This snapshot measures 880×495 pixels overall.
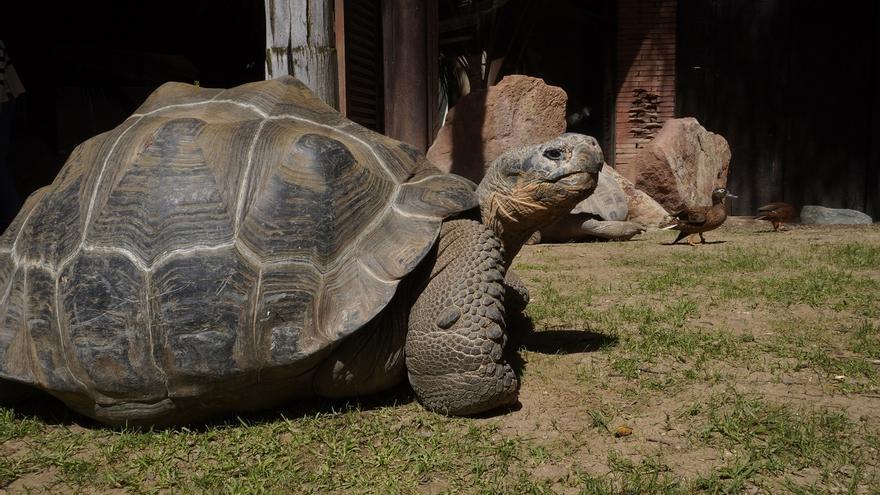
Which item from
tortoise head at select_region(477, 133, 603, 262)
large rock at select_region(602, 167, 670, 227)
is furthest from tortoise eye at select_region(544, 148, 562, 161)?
large rock at select_region(602, 167, 670, 227)

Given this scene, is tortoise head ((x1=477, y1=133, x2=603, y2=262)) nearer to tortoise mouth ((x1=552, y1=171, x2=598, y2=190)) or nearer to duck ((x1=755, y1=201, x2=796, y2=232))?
tortoise mouth ((x1=552, y1=171, x2=598, y2=190))

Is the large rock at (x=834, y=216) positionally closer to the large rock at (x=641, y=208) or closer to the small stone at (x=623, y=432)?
the large rock at (x=641, y=208)

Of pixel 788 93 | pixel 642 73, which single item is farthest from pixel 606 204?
pixel 788 93

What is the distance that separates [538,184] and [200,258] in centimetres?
129

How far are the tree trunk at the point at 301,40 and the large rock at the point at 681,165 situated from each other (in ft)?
20.2

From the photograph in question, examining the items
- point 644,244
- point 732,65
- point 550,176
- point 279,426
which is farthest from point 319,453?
point 732,65

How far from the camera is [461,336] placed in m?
2.28

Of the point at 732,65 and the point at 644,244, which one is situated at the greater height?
the point at 732,65

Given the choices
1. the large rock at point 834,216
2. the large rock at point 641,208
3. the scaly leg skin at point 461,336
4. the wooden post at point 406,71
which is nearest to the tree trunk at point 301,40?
the scaly leg skin at point 461,336

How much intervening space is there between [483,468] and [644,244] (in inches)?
208

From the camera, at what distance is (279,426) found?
2.34m

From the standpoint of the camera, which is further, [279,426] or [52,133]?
[52,133]

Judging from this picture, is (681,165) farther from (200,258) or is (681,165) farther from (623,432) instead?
(200,258)

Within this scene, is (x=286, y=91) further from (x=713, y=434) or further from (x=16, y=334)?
(x=713, y=434)
